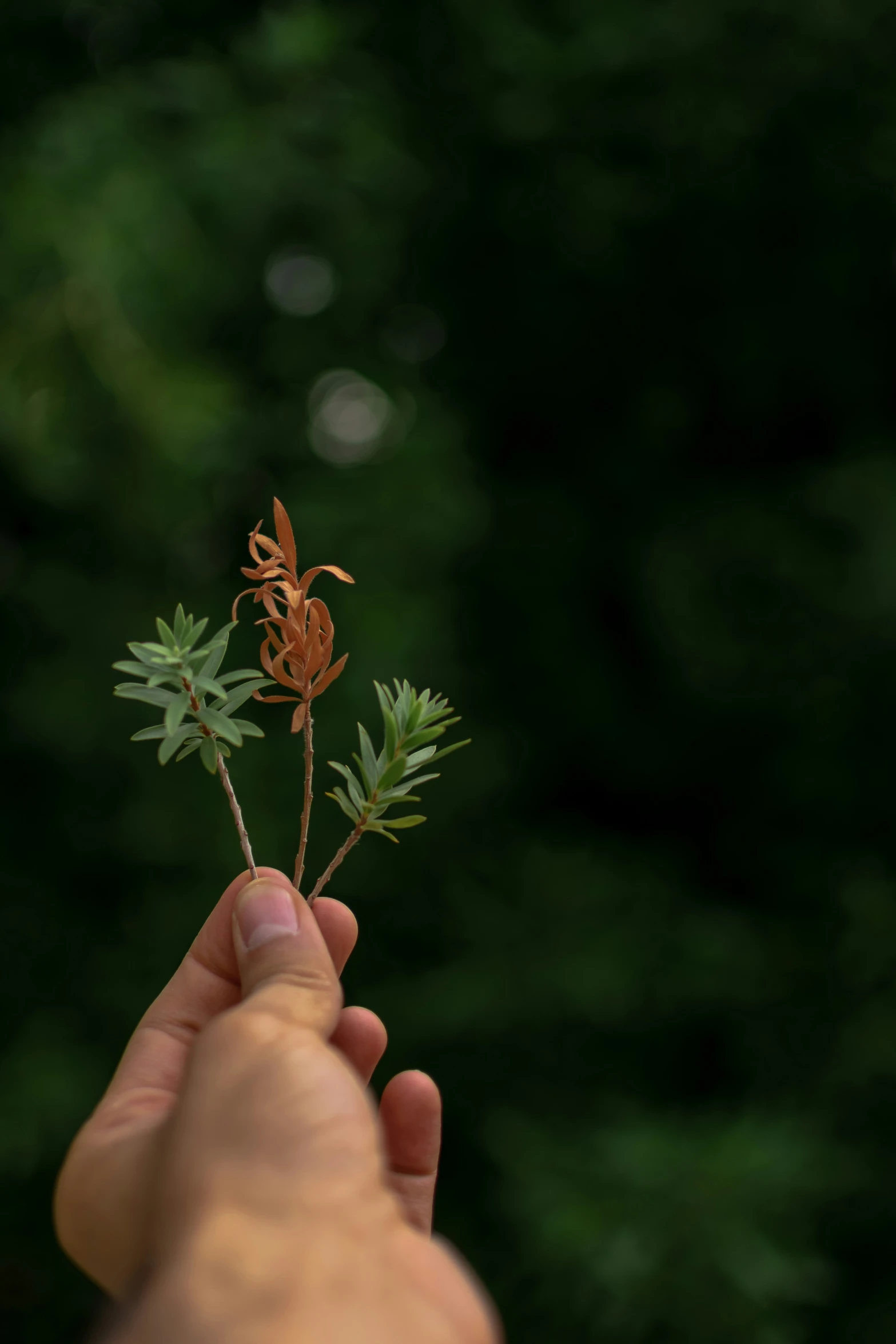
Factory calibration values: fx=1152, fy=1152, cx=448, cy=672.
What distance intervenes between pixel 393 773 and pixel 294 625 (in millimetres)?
149

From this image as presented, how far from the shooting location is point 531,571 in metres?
3.07

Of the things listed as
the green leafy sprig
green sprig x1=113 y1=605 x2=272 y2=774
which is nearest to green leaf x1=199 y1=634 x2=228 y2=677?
green sprig x1=113 y1=605 x2=272 y2=774

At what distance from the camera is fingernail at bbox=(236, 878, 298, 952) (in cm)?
95

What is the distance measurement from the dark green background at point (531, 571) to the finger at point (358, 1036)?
1347mm

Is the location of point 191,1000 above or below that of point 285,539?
below

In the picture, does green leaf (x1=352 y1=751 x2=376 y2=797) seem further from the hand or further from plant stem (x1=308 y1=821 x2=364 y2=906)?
the hand

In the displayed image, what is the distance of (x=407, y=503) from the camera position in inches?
103

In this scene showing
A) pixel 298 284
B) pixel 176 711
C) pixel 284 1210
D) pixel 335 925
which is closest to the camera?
pixel 284 1210

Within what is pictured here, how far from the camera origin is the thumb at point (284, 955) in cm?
91

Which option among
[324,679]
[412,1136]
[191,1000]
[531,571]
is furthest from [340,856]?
[531,571]

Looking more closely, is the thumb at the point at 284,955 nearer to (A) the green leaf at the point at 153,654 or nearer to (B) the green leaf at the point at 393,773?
(B) the green leaf at the point at 393,773

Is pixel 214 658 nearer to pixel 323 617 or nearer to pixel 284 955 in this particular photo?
pixel 323 617

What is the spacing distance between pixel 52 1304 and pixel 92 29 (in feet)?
11.3

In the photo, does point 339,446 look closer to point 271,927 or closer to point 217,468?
point 217,468
